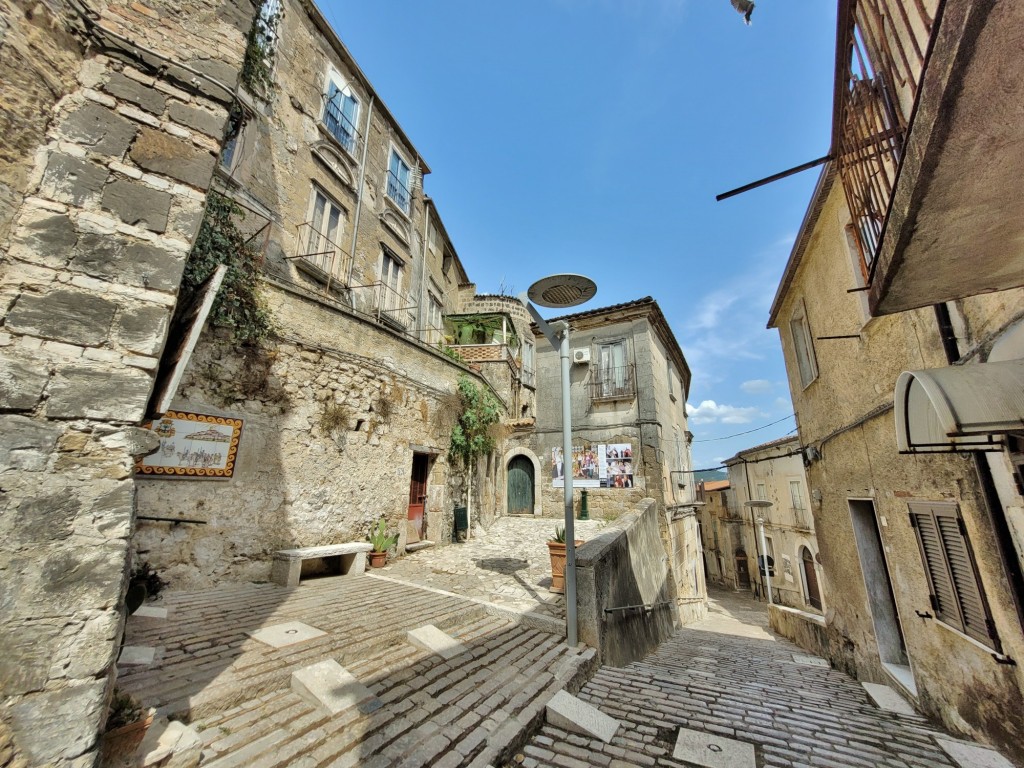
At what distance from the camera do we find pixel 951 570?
400 centimetres

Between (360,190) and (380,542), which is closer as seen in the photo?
(380,542)

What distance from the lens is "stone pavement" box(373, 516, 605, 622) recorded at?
19.2 feet

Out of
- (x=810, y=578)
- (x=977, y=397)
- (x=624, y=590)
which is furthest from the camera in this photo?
(x=810, y=578)

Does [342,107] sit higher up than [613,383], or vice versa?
[342,107]

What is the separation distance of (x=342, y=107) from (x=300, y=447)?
36.8 ft

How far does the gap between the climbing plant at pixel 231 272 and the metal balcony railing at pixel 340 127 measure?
6.80 metres

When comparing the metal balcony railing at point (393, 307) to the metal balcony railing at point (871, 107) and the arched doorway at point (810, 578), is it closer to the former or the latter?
the metal balcony railing at point (871, 107)

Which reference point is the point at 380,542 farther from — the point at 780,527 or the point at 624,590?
the point at 780,527

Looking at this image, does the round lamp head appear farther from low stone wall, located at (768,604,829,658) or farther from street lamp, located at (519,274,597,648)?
low stone wall, located at (768,604,829,658)

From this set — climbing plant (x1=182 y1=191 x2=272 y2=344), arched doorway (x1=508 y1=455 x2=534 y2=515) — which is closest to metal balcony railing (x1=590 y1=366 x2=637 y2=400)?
arched doorway (x1=508 y1=455 x2=534 y2=515)

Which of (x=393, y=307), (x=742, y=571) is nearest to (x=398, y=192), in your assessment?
(x=393, y=307)

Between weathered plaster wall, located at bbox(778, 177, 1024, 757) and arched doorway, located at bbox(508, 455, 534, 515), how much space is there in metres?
8.17

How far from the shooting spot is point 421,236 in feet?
53.0

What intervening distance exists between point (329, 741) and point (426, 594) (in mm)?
3269
